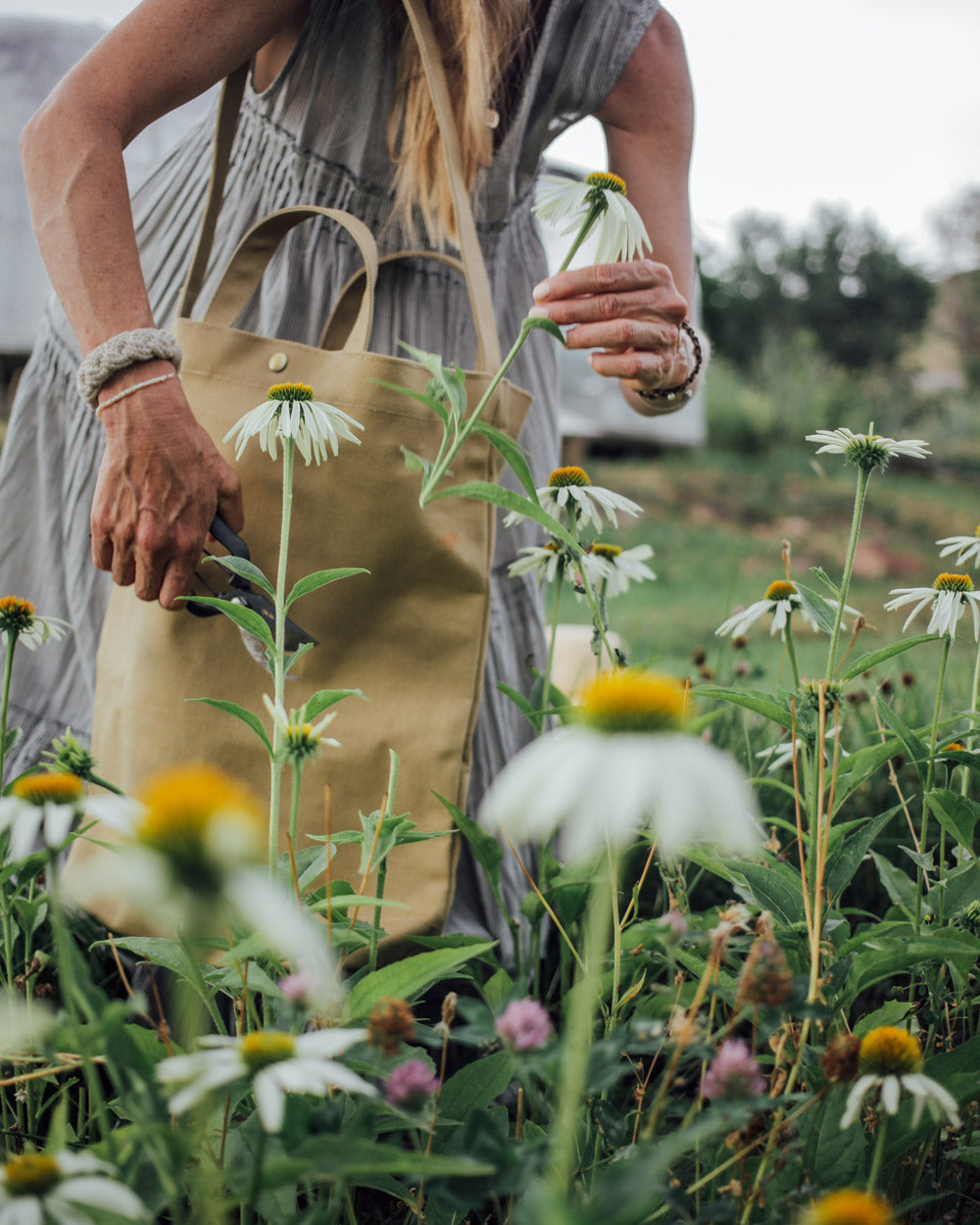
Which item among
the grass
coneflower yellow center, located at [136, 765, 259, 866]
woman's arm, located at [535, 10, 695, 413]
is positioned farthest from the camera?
the grass

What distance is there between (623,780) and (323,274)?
0.89 metres

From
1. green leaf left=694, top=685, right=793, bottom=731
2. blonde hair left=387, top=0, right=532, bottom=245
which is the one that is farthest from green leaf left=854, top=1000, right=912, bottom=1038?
blonde hair left=387, top=0, right=532, bottom=245

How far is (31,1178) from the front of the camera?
347 mm

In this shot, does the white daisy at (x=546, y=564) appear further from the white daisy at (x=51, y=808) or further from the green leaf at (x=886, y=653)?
the white daisy at (x=51, y=808)

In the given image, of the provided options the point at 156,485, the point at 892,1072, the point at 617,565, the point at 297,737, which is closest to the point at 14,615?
the point at 156,485

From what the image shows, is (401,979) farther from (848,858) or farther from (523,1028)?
(848,858)

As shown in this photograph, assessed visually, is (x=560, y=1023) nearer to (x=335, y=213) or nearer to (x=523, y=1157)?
(x=523, y=1157)

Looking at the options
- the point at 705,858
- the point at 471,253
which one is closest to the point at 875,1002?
the point at 705,858

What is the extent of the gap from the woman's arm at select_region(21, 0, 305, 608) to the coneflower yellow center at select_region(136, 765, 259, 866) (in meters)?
0.47

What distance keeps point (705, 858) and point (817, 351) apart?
40.7 ft

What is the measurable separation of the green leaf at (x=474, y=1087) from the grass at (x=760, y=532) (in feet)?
6.36

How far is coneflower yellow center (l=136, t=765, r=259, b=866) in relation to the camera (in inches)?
12.6

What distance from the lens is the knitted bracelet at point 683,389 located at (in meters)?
0.99

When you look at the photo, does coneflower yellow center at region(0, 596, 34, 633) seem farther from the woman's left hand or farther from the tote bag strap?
the woman's left hand
